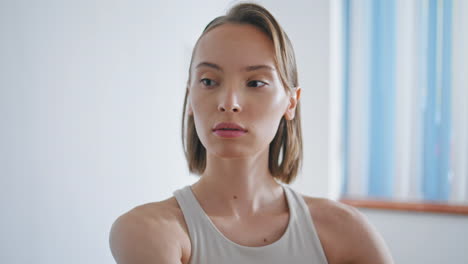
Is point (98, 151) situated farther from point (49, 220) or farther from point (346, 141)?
point (346, 141)

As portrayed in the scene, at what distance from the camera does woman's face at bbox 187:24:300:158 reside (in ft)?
2.52

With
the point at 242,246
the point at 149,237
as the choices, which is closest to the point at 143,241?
the point at 149,237

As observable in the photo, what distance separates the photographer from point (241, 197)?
86 centimetres

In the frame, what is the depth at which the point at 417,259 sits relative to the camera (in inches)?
91.7

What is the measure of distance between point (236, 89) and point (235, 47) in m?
0.08

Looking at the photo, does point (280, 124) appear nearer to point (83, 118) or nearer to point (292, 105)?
point (292, 105)

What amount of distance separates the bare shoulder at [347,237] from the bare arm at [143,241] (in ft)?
1.00

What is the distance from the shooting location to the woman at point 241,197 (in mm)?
743

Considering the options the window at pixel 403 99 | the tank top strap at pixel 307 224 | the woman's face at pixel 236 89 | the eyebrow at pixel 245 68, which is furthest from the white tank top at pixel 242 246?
the window at pixel 403 99

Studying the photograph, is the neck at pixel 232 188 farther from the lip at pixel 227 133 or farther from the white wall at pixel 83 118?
the white wall at pixel 83 118

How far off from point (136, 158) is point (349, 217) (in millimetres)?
619

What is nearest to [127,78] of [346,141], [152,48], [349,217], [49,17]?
[152,48]

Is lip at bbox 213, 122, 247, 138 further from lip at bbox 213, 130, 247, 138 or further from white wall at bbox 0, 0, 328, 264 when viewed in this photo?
white wall at bbox 0, 0, 328, 264

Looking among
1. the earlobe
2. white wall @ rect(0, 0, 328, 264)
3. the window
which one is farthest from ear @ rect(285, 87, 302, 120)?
the window
